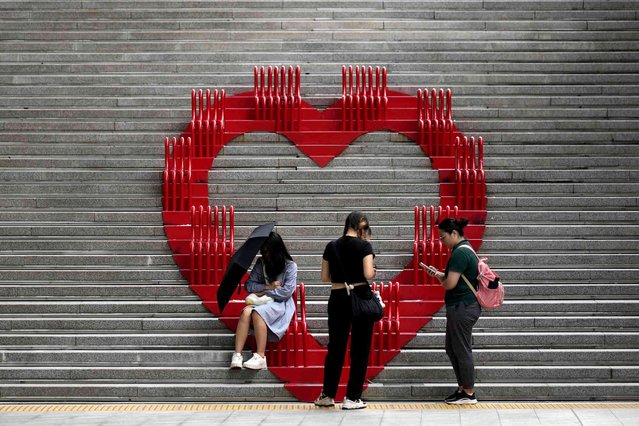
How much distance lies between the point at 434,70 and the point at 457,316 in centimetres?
618

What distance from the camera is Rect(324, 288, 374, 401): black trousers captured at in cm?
945

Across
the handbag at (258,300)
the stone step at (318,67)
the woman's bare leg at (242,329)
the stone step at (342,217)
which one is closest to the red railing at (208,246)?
the stone step at (342,217)

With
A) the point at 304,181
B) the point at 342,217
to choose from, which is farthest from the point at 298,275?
the point at 304,181

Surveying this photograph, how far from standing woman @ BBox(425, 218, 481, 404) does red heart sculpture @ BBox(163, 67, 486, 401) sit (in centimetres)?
90

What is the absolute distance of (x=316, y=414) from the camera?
924 centimetres

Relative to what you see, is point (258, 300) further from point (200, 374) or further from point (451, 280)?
point (451, 280)

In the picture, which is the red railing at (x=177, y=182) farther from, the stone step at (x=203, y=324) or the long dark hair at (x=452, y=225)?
the long dark hair at (x=452, y=225)

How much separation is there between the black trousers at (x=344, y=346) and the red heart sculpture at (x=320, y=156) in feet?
2.03

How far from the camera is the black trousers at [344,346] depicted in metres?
9.45

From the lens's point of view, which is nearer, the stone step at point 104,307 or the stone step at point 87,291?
the stone step at point 104,307

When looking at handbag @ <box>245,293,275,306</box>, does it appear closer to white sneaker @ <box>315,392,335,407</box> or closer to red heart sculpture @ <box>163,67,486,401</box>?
red heart sculpture @ <box>163,67,486,401</box>

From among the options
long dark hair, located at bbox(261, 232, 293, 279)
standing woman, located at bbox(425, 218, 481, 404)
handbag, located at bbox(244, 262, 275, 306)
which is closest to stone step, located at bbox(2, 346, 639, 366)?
handbag, located at bbox(244, 262, 275, 306)

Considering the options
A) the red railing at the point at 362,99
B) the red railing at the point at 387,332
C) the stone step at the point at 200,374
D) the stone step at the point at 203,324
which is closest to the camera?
the stone step at the point at 200,374

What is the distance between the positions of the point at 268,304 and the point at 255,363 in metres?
0.56
